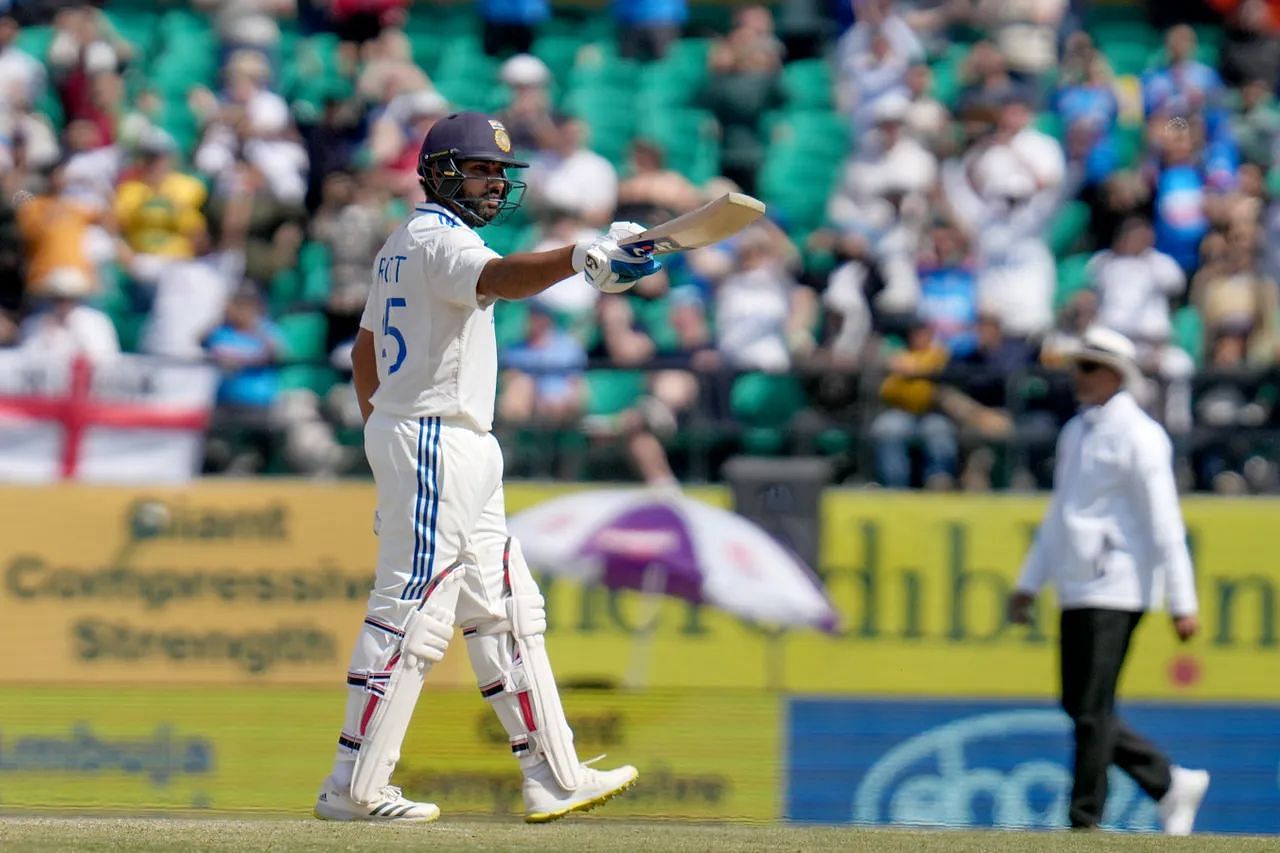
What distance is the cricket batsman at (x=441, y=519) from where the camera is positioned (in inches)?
283

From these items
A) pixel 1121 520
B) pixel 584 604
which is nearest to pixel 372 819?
pixel 1121 520

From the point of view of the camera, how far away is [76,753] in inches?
431

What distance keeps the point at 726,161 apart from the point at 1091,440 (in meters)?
6.62

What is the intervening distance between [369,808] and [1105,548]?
121 inches

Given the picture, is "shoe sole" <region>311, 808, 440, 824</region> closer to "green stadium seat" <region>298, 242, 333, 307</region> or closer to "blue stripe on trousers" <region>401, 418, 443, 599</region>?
"blue stripe on trousers" <region>401, 418, 443, 599</region>

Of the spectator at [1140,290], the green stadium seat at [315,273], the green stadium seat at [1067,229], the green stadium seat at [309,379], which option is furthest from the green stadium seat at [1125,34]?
the green stadium seat at [309,379]

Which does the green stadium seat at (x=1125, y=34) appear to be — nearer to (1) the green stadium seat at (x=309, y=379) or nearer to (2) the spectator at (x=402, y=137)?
(2) the spectator at (x=402, y=137)

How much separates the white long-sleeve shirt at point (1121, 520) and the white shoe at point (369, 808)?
2.76 m

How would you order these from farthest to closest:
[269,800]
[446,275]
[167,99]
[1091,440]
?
[167,99], [269,800], [1091,440], [446,275]

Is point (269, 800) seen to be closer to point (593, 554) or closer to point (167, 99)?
point (593, 554)

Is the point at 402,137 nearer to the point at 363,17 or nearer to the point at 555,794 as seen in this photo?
the point at 363,17

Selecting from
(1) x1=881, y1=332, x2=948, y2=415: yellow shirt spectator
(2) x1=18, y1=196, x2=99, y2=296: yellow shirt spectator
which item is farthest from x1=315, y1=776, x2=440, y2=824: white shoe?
(2) x1=18, y1=196, x2=99, y2=296: yellow shirt spectator

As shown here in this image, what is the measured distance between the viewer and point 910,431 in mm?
11445

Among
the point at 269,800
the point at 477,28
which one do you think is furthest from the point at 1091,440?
the point at 477,28
